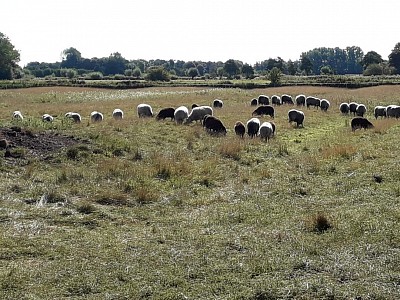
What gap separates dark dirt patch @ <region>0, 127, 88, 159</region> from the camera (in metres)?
15.9

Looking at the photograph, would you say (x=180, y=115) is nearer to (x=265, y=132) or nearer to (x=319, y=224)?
(x=265, y=132)

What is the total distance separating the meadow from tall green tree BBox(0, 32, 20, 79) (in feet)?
295

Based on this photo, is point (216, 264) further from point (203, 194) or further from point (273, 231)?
point (203, 194)

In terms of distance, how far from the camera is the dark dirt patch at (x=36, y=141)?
52.2 feet

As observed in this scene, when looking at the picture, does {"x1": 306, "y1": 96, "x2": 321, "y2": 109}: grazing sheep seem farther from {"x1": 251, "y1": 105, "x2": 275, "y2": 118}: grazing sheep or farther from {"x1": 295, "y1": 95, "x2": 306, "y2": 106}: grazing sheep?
{"x1": 251, "y1": 105, "x2": 275, "y2": 118}: grazing sheep

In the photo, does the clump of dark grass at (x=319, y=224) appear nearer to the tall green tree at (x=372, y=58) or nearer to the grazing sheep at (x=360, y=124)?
the grazing sheep at (x=360, y=124)

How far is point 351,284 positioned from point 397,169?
27.6ft

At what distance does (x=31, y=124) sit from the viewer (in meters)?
21.6

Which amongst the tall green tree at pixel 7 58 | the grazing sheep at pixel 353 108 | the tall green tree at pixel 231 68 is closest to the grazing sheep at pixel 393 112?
Answer: the grazing sheep at pixel 353 108

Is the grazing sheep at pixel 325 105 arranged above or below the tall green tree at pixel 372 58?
below

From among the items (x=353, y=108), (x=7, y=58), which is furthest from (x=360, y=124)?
(x=7, y=58)

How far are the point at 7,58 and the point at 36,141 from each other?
93972mm

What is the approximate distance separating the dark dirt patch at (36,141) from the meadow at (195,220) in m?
0.07

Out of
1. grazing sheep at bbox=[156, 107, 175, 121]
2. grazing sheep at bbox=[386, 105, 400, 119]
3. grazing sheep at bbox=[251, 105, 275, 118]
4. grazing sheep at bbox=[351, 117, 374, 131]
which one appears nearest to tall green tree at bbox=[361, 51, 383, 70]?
grazing sheep at bbox=[386, 105, 400, 119]
